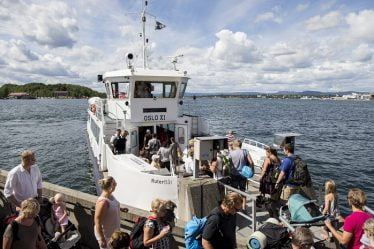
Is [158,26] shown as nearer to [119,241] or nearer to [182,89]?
[182,89]

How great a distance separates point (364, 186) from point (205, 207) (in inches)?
498

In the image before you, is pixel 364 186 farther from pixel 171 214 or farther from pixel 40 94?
pixel 40 94

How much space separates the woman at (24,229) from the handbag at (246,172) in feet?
13.6

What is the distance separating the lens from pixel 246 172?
6.53 meters

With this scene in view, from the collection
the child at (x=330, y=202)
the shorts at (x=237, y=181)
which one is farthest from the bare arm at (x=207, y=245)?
the shorts at (x=237, y=181)

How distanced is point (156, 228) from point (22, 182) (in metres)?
2.63

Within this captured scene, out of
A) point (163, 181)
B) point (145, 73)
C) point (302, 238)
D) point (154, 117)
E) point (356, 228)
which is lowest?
point (163, 181)

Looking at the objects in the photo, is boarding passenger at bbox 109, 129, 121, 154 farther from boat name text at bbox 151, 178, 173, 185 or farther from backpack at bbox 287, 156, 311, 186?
backpack at bbox 287, 156, 311, 186

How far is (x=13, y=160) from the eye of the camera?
21297 mm

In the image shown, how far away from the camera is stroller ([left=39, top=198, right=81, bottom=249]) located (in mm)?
4688

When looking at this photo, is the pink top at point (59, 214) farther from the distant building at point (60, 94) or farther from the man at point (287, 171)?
the distant building at point (60, 94)

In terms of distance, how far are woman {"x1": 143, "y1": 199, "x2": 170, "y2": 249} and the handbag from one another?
3.10m

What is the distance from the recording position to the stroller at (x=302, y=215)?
489 cm

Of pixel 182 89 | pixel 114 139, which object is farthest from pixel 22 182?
pixel 182 89
